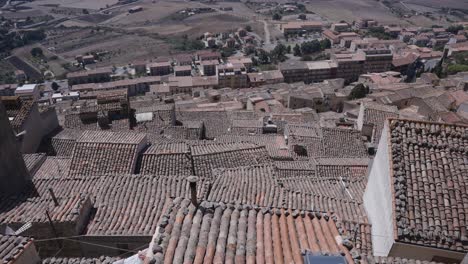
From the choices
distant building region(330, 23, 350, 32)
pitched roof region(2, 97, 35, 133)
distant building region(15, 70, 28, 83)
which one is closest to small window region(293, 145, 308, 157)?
pitched roof region(2, 97, 35, 133)

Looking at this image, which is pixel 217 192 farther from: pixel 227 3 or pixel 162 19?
pixel 227 3

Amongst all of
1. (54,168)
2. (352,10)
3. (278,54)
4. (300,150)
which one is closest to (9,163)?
(54,168)

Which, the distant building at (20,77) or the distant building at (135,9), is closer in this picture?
the distant building at (20,77)

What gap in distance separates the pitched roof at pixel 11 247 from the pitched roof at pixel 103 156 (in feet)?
18.8

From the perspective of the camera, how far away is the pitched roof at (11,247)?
5941 millimetres

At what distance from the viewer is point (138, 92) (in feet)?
206

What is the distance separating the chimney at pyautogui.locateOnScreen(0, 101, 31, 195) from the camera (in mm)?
9234

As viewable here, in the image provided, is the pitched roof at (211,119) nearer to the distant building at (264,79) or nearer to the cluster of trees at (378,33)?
the distant building at (264,79)

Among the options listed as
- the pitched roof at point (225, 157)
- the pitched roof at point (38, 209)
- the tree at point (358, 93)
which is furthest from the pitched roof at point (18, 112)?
the tree at point (358, 93)

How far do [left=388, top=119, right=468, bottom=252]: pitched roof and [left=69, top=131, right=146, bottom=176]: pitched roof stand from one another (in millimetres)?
8585

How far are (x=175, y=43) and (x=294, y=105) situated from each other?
207ft

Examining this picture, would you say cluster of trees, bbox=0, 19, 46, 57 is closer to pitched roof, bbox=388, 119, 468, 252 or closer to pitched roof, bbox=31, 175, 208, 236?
pitched roof, bbox=31, 175, 208, 236

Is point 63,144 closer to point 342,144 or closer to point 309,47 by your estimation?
point 342,144

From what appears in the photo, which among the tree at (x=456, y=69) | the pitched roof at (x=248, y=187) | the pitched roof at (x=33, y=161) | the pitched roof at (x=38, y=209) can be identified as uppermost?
the pitched roof at (x=38, y=209)
